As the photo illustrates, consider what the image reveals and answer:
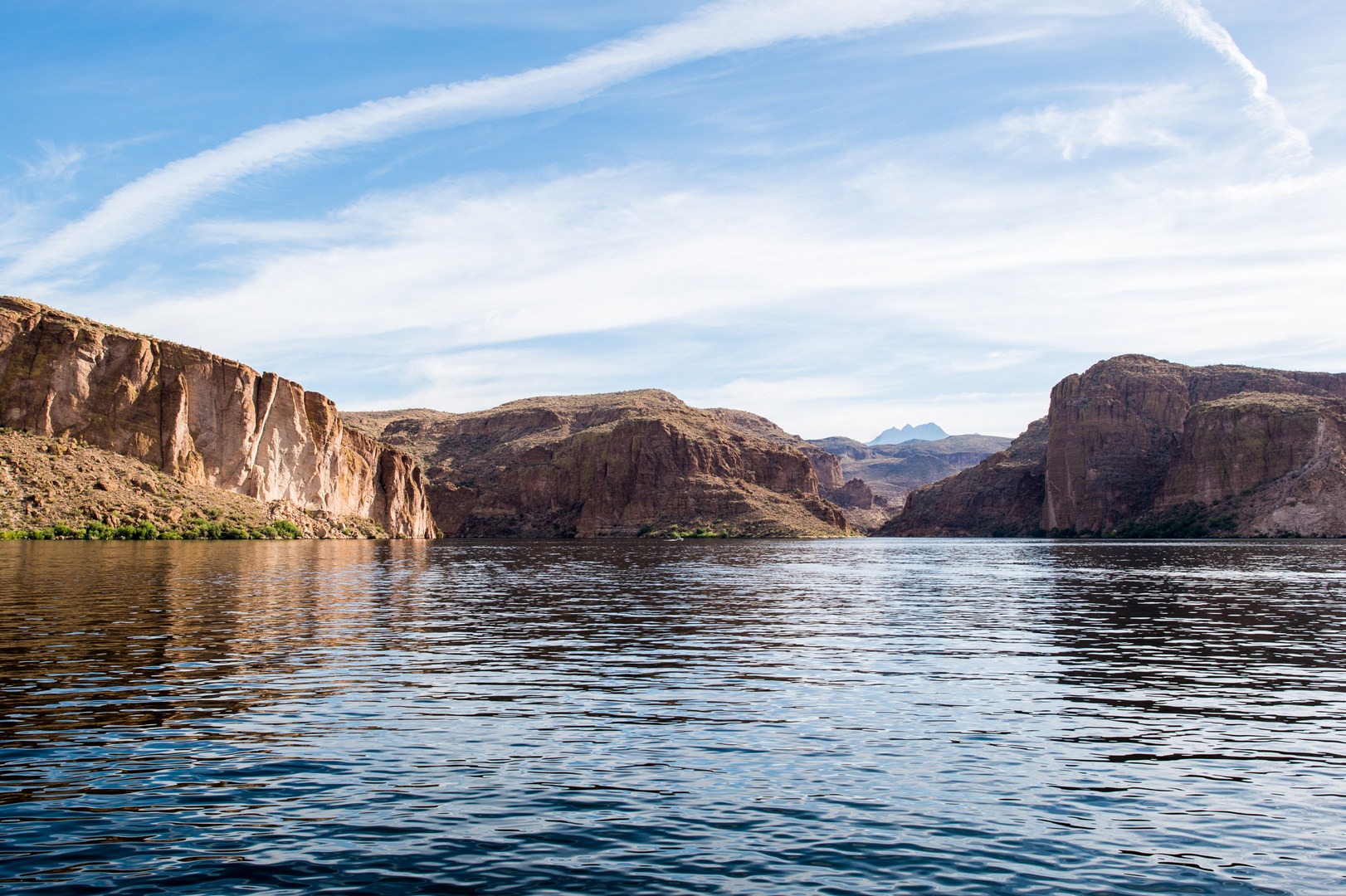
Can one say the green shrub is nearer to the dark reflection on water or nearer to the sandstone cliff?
the sandstone cliff

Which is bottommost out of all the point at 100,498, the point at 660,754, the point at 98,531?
the point at 660,754

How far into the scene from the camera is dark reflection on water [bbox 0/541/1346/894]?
36.9ft

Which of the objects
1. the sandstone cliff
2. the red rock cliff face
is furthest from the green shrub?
the red rock cliff face

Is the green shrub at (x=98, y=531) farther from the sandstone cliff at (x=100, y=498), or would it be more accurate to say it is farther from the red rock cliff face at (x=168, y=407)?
the red rock cliff face at (x=168, y=407)

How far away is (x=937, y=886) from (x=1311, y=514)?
21546 centimetres

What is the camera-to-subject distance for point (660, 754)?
53.2 feet

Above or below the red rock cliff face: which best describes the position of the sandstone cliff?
below

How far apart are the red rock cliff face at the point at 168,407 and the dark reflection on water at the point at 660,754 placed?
94959mm

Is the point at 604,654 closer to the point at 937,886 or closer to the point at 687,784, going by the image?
the point at 687,784

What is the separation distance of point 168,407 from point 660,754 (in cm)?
12934

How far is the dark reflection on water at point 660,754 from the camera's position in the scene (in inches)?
442

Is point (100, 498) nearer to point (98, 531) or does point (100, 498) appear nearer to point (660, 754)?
point (98, 531)

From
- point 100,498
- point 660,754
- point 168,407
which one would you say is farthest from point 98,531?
point 660,754

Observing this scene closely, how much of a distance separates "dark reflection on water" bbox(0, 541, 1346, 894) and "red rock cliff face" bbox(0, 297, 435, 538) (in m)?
95.0
